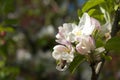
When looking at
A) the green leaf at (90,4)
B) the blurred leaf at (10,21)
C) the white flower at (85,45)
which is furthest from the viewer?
the blurred leaf at (10,21)

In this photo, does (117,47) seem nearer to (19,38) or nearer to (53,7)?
(19,38)

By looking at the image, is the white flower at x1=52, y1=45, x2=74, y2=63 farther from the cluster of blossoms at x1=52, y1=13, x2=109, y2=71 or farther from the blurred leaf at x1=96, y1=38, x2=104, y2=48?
the blurred leaf at x1=96, y1=38, x2=104, y2=48

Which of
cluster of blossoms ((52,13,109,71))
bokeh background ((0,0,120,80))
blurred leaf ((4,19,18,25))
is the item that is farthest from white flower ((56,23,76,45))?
bokeh background ((0,0,120,80))

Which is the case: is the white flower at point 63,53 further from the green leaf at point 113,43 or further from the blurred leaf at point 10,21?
the blurred leaf at point 10,21

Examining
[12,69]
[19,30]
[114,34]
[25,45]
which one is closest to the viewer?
[114,34]

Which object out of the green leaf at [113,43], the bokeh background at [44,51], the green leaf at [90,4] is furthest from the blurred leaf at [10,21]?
the bokeh background at [44,51]

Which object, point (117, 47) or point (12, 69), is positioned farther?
point (12, 69)

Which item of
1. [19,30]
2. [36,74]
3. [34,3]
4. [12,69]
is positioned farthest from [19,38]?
[12,69]
